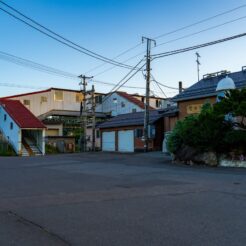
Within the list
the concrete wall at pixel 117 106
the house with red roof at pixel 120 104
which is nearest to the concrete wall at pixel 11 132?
the house with red roof at pixel 120 104

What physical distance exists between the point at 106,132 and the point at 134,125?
5388 mm

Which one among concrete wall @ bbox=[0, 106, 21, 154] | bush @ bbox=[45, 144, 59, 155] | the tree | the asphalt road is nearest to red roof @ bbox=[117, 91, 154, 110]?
bush @ bbox=[45, 144, 59, 155]

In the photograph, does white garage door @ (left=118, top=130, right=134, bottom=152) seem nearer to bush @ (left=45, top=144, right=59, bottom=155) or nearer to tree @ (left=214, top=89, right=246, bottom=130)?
bush @ (left=45, top=144, right=59, bottom=155)

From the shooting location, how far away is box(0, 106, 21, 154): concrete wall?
3428 cm

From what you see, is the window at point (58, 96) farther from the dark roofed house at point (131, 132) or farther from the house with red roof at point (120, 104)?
the dark roofed house at point (131, 132)

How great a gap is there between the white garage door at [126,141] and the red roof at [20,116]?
815 cm

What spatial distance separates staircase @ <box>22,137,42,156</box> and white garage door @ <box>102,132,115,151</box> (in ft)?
24.3

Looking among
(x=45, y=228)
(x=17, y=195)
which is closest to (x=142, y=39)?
(x=17, y=195)

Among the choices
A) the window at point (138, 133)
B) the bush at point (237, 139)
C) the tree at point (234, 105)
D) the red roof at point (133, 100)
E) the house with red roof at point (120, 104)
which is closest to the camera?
the bush at point (237, 139)

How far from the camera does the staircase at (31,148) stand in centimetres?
3506

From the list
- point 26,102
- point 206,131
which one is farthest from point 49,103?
point 206,131

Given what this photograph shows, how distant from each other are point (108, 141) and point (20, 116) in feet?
32.4

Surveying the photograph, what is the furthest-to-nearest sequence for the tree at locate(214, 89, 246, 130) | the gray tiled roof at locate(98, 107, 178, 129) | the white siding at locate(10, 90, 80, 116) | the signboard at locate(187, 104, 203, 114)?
the white siding at locate(10, 90, 80, 116)
the gray tiled roof at locate(98, 107, 178, 129)
the signboard at locate(187, 104, 203, 114)
the tree at locate(214, 89, 246, 130)

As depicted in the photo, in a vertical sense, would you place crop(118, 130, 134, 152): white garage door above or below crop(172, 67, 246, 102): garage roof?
below
